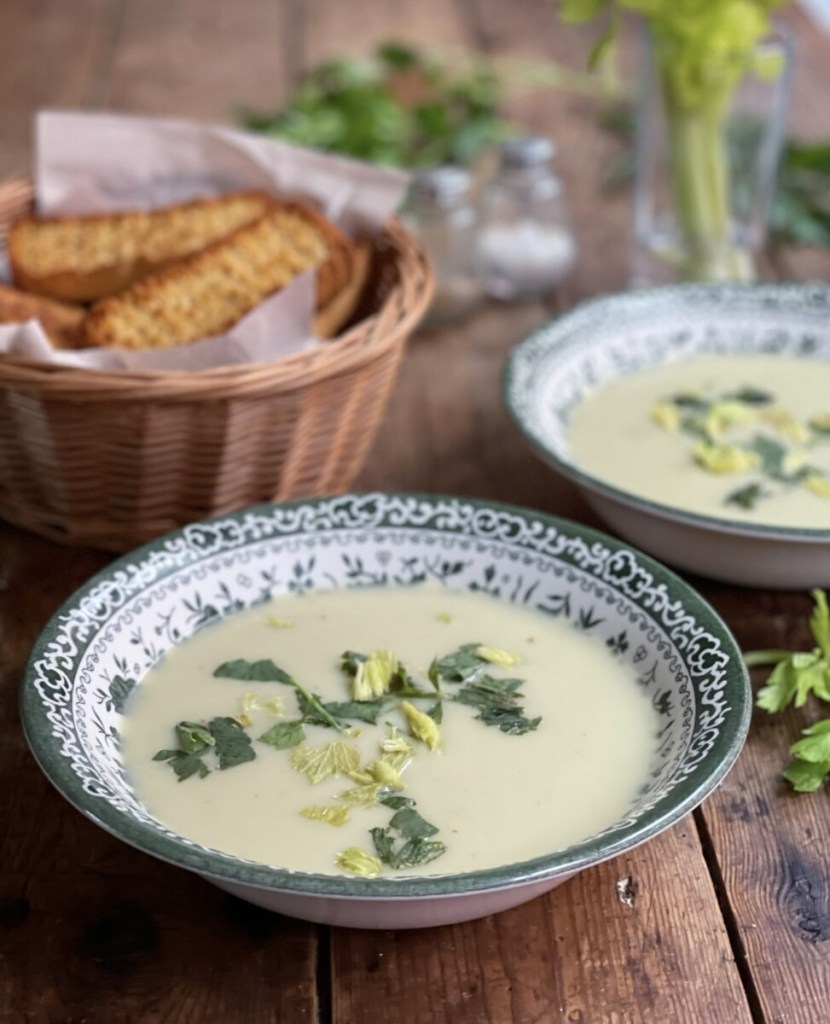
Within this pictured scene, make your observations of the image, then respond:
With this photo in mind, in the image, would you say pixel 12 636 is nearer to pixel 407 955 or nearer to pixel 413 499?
pixel 413 499

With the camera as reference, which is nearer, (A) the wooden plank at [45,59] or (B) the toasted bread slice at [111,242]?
(B) the toasted bread slice at [111,242]

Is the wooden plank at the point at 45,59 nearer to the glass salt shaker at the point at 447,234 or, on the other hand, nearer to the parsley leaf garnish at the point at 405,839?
the glass salt shaker at the point at 447,234

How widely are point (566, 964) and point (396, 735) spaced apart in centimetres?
18

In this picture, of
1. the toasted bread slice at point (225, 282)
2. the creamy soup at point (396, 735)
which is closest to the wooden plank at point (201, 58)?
the toasted bread slice at point (225, 282)

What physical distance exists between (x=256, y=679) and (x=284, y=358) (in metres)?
0.31

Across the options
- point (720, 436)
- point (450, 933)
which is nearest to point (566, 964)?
point (450, 933)

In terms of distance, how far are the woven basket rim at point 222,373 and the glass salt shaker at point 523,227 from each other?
0.55 m

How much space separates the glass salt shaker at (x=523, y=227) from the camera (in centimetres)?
180

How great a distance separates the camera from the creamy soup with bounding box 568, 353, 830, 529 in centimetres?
126

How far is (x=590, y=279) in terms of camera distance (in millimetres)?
1880

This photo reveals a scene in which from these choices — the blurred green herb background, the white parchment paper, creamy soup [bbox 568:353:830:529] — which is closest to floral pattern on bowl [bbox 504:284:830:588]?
creamy soup [bbox 568:353:830:529]

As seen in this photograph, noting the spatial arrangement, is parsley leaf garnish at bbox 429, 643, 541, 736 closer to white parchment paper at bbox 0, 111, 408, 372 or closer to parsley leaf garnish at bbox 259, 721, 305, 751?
parsley leaf garnish at bbox 259, 721, 305, 751

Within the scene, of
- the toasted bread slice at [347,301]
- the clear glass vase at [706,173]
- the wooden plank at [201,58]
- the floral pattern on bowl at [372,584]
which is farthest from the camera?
the wooden plank at [201,58]

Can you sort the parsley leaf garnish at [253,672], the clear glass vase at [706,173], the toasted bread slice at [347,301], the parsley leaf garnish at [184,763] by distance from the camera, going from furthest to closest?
the clear glass vase at [706,173] → the toasted bread slice at [347,301] → the parsley leaf garnish at [253,672] → the parsley leaf garnish at [184,763]
